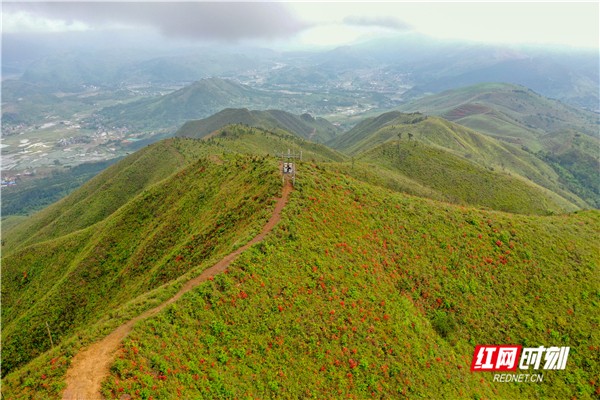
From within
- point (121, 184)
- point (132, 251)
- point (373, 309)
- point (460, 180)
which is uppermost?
point (373, 309)

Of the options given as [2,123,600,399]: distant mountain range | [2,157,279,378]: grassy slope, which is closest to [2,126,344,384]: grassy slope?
[2,157,279,378]: grassy slope

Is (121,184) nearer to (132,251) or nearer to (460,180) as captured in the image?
(132,251)

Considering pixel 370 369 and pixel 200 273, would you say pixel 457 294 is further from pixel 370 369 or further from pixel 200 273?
pixel 200 273

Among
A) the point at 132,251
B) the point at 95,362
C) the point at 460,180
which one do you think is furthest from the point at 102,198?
the point at 460,180

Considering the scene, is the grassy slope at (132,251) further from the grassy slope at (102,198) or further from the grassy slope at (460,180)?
the grassy slope at (460,180)

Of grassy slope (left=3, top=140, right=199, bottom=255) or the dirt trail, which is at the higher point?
the dirt trail

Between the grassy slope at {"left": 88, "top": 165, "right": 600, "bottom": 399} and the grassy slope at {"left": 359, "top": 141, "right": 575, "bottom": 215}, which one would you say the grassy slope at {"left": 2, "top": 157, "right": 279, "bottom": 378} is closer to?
the grassy slope at {"left": 88, "top": 165, "right": 600, "bottom": 399}

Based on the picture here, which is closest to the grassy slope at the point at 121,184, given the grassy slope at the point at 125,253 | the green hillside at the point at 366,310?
the grassy slope at the point at 125,253
